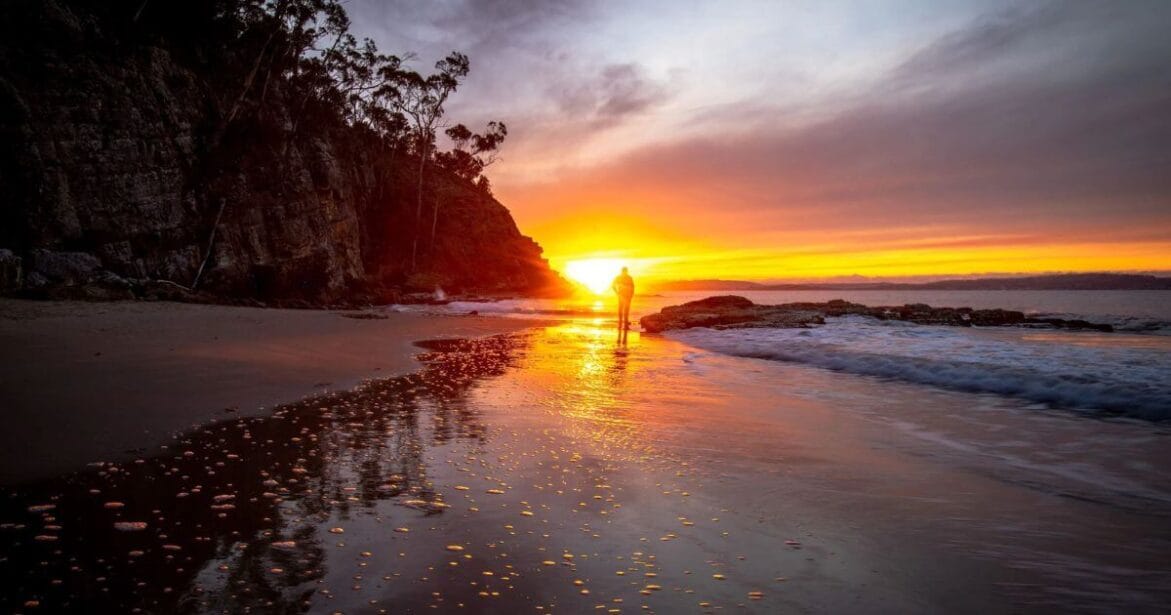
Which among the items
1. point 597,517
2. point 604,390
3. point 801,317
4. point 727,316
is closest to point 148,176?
point 727,316


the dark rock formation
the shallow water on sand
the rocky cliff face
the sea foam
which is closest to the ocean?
Answer: the sea foam

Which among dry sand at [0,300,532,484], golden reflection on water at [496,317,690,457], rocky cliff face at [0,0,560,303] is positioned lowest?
golden reflection on water at [496,317,690,457]

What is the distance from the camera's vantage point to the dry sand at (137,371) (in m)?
4.65

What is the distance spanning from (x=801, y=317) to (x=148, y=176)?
27.8 meters

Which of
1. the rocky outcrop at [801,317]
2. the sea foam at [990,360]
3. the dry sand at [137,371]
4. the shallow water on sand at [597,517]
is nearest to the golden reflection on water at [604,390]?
the shallow water on sand at [597,517]

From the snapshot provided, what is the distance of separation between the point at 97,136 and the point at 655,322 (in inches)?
934

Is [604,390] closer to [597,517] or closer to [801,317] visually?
[597,517]

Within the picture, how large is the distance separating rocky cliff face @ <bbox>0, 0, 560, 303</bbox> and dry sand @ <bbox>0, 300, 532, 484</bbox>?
6.91 meters

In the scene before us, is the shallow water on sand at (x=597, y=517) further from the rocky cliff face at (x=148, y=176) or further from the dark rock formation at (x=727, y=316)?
the rocky cliff face at (x=148, y=176)

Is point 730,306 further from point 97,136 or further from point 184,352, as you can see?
point 97,136

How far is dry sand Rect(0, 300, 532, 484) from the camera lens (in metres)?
4.65

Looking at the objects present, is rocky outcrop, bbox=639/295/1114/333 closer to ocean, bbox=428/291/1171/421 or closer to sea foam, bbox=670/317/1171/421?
ocean, bbox=428/291/1171/421

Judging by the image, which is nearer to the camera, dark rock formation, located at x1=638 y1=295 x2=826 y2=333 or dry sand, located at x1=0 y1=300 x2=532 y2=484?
dry sand, located at x1=0 y1=300 x2=532 y2=484

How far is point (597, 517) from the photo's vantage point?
3512mm
